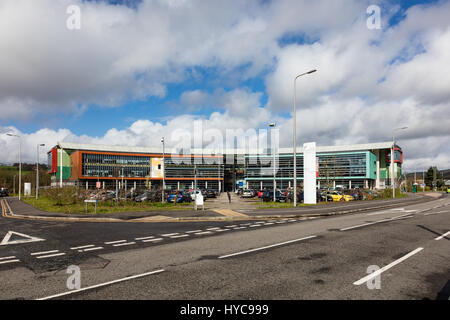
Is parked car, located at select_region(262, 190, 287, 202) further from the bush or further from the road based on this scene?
the road

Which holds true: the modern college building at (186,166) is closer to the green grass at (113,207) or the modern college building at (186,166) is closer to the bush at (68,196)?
the bush at (68,196)

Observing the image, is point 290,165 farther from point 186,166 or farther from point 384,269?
point 384,269

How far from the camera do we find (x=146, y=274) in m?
6.21

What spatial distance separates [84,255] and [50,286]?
109 inches

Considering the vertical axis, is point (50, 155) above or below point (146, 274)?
above

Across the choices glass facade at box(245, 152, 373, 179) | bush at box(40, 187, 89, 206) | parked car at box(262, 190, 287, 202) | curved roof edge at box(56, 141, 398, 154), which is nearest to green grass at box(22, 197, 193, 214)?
bush at box(40, 187, 89, 206)

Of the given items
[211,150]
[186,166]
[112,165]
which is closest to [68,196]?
[186,166]

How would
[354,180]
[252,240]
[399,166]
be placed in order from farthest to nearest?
[399,166], [354,180], [252,240]

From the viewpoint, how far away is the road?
513 centimetres

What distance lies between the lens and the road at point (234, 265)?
5129 millimetres
